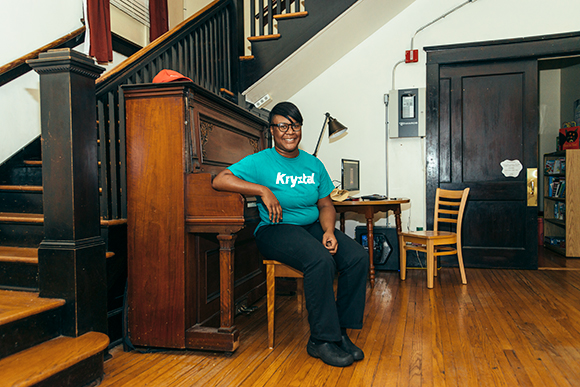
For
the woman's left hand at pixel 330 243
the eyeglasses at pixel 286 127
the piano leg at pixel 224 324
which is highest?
the eyeglasses at pixel 286 127

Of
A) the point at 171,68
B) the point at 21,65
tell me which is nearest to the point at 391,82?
the point at 171,68

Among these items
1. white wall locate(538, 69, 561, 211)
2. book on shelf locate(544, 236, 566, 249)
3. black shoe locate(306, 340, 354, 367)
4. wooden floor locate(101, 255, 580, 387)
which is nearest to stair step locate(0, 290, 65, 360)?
wooden floor locate(101, 255, 580, 387)

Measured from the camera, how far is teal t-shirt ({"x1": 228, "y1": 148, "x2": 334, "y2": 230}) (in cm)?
205

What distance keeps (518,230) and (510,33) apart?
200 centimetres

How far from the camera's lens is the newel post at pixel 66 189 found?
1733 mm

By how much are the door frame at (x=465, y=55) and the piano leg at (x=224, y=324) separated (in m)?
2.80

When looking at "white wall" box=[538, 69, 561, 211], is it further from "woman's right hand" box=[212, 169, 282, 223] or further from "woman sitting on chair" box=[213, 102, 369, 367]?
"woman's right hand" box=[212, 169, 282, 223]

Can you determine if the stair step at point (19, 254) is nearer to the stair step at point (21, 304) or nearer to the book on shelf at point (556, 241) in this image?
the stair step at point (21, 304)

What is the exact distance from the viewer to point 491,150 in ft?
13.3

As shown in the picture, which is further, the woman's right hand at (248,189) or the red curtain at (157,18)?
the red curtain at (157,18)

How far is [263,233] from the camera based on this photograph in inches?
81.9

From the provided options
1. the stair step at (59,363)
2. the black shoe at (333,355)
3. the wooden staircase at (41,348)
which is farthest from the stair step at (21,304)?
the black shoe at (333,355)

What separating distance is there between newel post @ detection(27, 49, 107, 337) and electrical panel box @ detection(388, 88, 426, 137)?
3115 millimetres

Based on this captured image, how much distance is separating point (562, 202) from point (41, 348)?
19.3 ft
